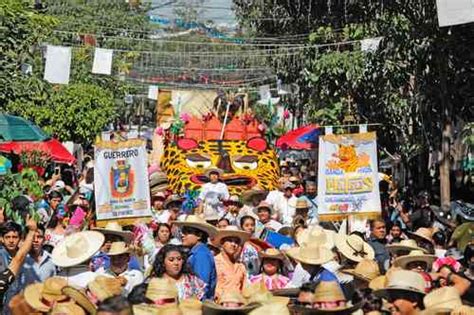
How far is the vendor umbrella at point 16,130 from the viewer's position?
1992 centimetres

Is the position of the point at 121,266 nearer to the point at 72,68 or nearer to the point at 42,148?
the point at 42,148

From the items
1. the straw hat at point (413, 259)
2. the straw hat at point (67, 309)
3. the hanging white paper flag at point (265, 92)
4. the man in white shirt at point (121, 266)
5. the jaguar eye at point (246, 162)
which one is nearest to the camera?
the straw hat at point (67, 309)

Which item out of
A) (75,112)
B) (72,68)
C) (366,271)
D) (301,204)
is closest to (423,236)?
(366,271)

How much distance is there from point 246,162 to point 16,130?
6183 millimetres

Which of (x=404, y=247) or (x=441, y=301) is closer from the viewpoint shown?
(x=441, y=301)

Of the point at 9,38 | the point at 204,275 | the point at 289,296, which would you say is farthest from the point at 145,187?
the point at 289,296

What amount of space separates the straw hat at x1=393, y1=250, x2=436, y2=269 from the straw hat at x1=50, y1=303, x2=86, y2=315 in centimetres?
389

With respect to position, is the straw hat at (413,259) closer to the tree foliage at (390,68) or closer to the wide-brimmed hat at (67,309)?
the wide-brimmed hat at (67,309)

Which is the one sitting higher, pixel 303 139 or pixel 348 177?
pixel 303 139

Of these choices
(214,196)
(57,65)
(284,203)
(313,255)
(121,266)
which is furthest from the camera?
(57,65)

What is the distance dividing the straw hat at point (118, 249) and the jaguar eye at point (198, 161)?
14.5 metres

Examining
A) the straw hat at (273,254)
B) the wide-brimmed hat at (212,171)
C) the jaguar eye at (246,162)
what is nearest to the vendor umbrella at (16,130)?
the wide-brimmed hat at (212,171)

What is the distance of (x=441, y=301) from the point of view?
785 cm

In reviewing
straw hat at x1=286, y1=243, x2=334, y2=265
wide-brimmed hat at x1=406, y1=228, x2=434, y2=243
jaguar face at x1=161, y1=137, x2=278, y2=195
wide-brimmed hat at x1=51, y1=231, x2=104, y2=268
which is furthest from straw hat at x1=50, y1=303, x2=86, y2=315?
jaguar face at x1=161, y1=137, x2=278, y2=195
